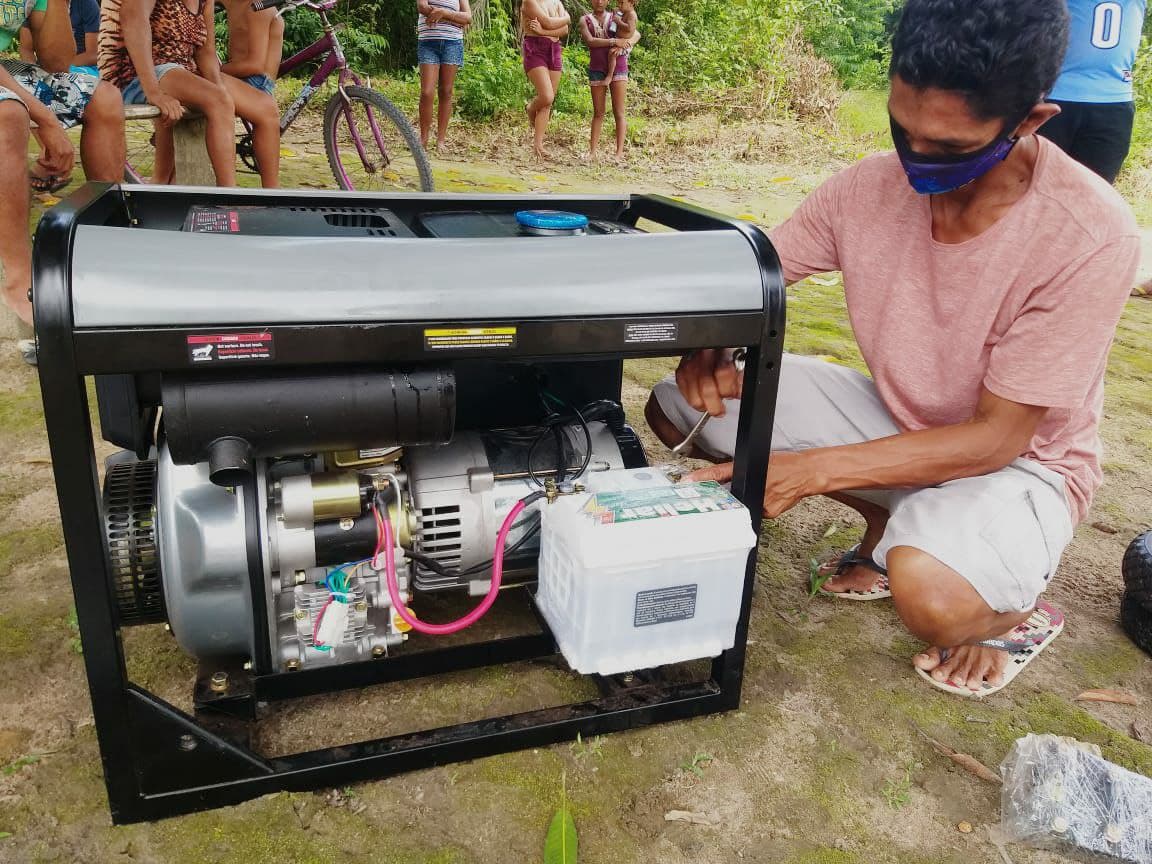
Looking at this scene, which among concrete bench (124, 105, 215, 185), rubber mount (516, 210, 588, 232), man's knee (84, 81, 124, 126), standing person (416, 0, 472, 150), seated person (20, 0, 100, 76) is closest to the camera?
rubber mount (516, 210, 588, 232)

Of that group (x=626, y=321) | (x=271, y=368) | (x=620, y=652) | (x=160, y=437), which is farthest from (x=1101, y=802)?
(x=160, y=437)

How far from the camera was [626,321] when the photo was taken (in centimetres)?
136

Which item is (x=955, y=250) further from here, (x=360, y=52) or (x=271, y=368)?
(x=360, y=52)

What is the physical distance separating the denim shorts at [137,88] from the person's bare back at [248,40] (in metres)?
0.80

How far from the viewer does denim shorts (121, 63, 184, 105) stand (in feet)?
12.6

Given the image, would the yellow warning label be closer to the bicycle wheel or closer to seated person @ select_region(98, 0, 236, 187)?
seated person @ select_region(98, 0, 236, 187)

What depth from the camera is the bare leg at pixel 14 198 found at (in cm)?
290

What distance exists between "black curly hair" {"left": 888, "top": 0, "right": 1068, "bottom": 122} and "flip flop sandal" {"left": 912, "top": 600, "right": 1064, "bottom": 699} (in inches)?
41.8

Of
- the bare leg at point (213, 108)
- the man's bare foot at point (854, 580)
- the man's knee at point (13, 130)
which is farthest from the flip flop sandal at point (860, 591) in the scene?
the bare leg at point (213, 108)

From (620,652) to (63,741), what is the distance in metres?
0.97

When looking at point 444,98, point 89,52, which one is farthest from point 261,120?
point 444,98

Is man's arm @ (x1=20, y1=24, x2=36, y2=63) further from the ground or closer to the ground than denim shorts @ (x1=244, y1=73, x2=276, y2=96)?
further from the ground

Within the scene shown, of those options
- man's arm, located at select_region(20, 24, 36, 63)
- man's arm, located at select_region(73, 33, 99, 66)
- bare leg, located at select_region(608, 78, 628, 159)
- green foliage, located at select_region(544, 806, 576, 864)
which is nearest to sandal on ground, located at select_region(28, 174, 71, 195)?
man's arm, located at select_region(73, 33, 99, 66)

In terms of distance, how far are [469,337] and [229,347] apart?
1.05 feet
